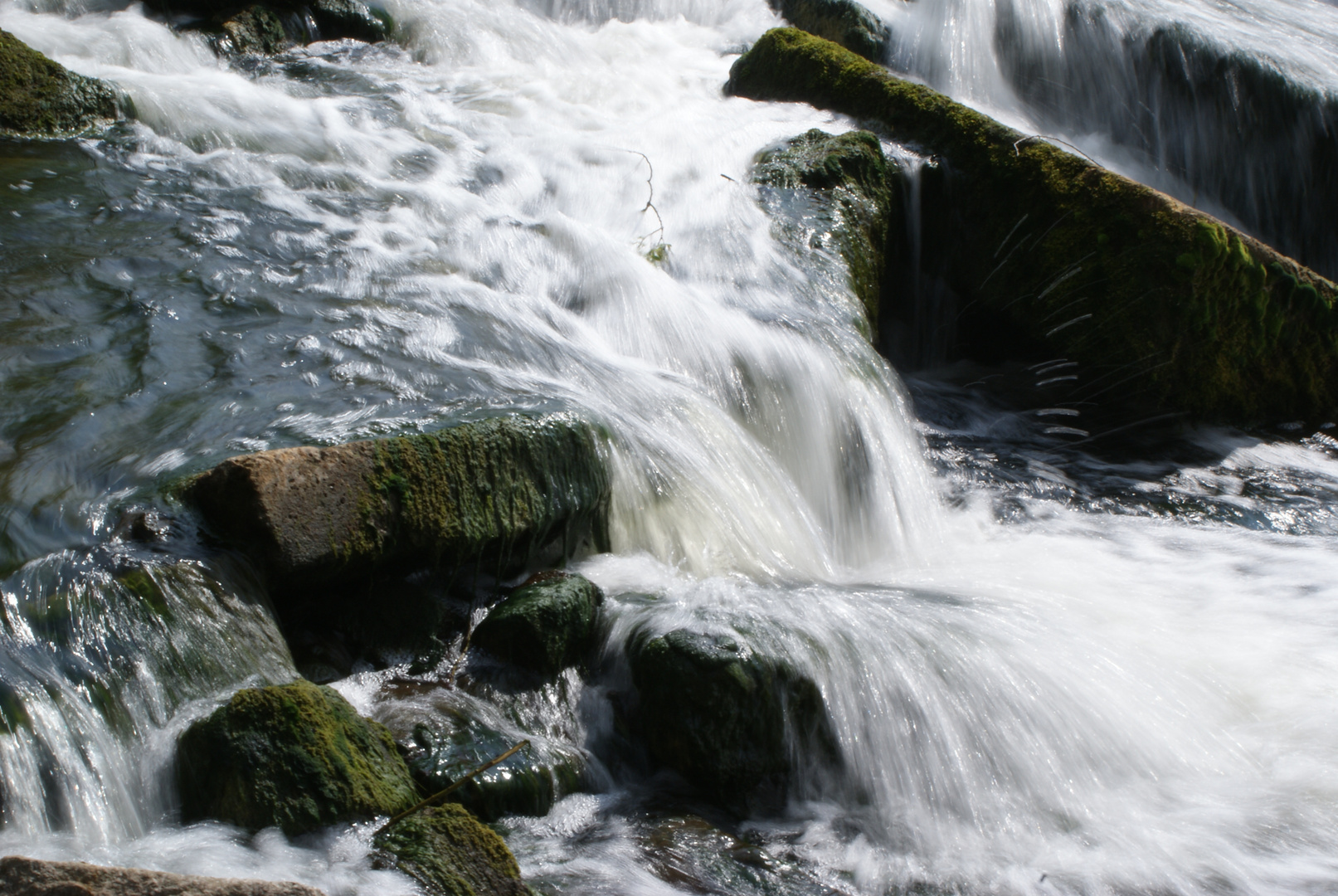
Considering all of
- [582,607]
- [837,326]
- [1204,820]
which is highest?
[837,326]

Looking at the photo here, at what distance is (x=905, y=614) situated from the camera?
358cm

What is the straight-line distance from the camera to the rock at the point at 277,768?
228 centimetres

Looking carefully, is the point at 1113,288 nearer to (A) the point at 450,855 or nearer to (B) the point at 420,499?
(B) the point at 420,499

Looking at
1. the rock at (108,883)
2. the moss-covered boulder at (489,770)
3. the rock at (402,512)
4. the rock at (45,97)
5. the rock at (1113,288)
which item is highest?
the rock at (45,97)

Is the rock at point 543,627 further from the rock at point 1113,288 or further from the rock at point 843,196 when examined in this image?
the rock at point 1113,288

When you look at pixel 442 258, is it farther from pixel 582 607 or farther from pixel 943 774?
pixel 943 774

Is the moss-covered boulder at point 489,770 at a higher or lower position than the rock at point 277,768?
lower

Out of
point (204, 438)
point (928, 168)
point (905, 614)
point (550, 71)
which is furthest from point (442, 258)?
point (550, 71)

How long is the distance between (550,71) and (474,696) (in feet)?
24.4

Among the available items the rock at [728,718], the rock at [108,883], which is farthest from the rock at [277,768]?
the rock at [728,718]

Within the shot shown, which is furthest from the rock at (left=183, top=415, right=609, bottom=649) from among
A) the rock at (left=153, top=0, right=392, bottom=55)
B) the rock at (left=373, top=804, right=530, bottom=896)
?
the rock at (left=153, top=0, right=392, bottom=55)

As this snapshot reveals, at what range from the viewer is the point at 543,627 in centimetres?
313

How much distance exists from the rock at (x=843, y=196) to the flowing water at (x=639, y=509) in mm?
339

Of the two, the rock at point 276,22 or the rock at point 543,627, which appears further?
the rock at point 276,22
